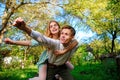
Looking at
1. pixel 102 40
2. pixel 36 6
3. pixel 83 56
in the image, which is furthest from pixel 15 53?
pixel 102 40

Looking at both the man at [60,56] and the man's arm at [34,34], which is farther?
the man at [60,56]

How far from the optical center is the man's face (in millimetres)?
4852

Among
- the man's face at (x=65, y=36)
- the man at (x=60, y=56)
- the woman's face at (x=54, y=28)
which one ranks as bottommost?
the man at (x=60, y=56)

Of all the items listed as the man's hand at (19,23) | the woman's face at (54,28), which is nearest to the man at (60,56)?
the woman's face at (54,28)

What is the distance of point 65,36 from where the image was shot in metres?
4.88

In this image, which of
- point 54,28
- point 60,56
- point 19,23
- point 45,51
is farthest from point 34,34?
point 54,28

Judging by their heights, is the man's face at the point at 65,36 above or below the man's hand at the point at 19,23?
below

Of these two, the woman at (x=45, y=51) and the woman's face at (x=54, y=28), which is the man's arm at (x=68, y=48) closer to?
the woman at (x=45, y=51)

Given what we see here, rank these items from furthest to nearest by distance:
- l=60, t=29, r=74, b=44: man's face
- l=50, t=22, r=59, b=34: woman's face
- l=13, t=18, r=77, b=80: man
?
l=50, t=22, r=59, b=34: woman's face, l=60, t=29, r=74, b=44: man's face, l=13, t=18, r=77, b=80: man

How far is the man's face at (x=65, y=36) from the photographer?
15.9 feet

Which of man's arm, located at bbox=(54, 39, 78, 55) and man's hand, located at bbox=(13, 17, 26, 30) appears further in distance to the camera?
man's arm, located at bbox=(54, 39, 78, 55)

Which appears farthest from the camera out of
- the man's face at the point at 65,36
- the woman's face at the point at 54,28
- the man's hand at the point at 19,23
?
the woman's face at the point at 54,28

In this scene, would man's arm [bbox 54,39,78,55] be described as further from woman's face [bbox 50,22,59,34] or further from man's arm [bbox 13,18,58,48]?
woman's face [bbox 50,22,59,34]

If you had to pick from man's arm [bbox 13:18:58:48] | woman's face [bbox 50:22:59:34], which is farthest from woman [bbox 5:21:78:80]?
man's arm [bbox 13:18:58:48]
